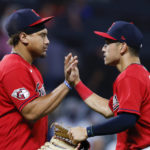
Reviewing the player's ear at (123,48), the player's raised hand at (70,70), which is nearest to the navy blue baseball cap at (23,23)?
the player's raised hand at (70,70)

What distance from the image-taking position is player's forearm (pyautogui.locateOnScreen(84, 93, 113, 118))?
12.7 feet

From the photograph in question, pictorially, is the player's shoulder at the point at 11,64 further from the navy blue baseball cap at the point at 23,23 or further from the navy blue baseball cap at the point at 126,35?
the navy blue baseball cap at the point at 126,35

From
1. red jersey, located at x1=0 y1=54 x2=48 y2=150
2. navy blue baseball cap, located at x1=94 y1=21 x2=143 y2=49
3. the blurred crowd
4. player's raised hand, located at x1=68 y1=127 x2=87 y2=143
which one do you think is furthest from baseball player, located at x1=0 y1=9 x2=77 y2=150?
the blurred crowd

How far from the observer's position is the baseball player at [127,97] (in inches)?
124

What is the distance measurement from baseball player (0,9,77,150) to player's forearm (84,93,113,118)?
0.52 metres

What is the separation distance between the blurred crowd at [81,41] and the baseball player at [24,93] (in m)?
3.45

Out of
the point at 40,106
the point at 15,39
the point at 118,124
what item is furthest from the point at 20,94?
the point at 118,124

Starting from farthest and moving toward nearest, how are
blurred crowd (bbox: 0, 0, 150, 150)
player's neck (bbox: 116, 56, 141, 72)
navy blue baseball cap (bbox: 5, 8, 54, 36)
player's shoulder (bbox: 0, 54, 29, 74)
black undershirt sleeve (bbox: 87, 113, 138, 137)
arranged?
blurred crowd (bbox: 0, 0, 150, 150) < navy blue baseball cap (bbox: 5, 8, 54, 36) < player's neck (bbox: 116, 56, 141, 72) < player's shoulder (bbox: 0, 54, 29, 74) < black undershirt sleeve (bbox: 87, 113, 138, 137)

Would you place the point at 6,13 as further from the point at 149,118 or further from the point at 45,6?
the point at 149,118

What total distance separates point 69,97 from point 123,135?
393 centimetres

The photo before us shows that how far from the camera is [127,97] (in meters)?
3.15

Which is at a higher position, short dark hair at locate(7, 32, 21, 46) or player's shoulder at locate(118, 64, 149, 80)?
short dark hair at locate(7, 32, 21, 46)

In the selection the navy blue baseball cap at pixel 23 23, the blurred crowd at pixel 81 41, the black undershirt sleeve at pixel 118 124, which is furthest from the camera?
the blurred crowd at pixel 81 41

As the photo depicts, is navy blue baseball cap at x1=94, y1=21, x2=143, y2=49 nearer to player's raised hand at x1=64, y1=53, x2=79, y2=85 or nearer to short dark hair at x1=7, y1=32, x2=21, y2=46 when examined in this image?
player's raised hand at x1=64, y1=53, x2=79, y2=85
